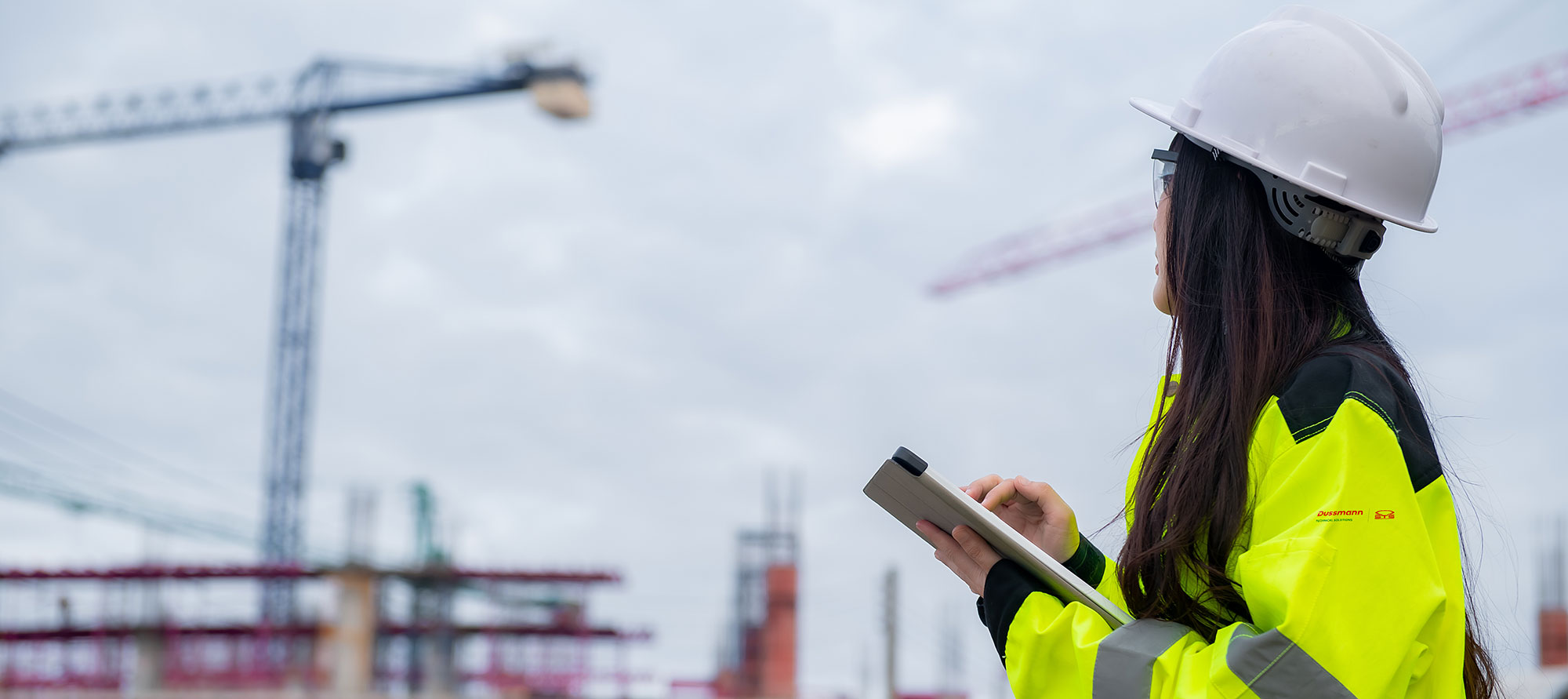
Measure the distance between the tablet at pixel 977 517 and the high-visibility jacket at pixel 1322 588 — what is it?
0.12 ft

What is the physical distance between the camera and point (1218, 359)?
1.57 m

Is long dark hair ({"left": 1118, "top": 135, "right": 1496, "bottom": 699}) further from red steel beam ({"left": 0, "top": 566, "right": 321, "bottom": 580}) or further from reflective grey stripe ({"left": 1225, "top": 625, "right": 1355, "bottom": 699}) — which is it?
red steel beam ({"left": 0, "top": 566, "right": 321, "bottom": 580})

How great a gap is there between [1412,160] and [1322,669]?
0.68m

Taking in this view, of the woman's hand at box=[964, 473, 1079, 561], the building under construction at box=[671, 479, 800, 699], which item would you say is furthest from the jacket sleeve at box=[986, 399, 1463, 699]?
the building under construction at box=[671, 479, 800, 699]

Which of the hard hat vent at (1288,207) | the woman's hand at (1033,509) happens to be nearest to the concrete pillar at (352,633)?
the woman's hand at (1033,509)

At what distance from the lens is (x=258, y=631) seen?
119 feet

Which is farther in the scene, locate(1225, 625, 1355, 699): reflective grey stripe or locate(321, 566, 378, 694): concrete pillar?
locate(321, 566, 378, 694): concrete pillar

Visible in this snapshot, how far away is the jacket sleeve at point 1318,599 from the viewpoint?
4.22ft

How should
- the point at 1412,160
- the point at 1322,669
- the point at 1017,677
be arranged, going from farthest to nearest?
the point at 1412,160 → the point at 1017,677 → the point at 1322,669

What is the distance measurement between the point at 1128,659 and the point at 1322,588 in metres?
0.21

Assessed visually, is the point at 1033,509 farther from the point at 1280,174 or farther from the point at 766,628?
the point at 766,628

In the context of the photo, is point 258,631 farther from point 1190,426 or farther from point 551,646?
point 1190,426

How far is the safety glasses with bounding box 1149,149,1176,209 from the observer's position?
1.73 metres

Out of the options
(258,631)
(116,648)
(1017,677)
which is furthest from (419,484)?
(1017,677)
